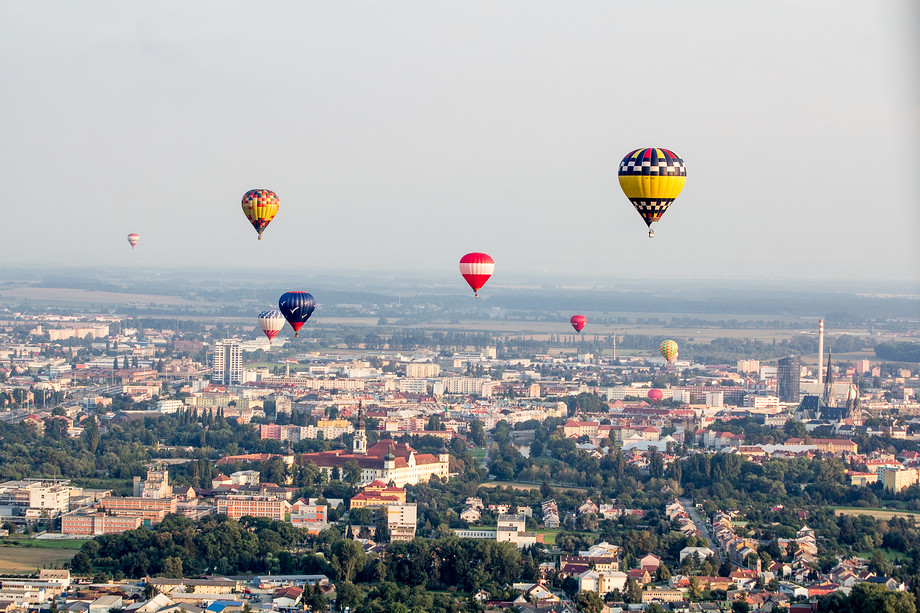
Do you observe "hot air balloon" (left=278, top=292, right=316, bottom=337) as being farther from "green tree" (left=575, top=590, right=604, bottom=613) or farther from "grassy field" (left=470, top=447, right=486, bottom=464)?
"grassy field" (left=470, top=447, right=486, bottom=464)

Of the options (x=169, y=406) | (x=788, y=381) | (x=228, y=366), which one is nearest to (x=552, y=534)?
(x=169, y=406)

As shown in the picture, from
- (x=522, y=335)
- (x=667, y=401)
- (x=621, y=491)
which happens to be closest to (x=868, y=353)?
(x=522, y=335)

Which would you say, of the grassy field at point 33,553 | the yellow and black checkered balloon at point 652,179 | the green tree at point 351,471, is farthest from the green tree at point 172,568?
the green tree at point 351,471

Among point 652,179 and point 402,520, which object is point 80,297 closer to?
point 402,520

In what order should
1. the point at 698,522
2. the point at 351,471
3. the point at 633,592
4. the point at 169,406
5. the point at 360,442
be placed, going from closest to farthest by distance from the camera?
the point at 633,592
the point at 698,522
the point at 351,471
the point at 360,442
the point at 169,406

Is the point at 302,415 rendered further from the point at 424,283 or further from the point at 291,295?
the point at 424,283
